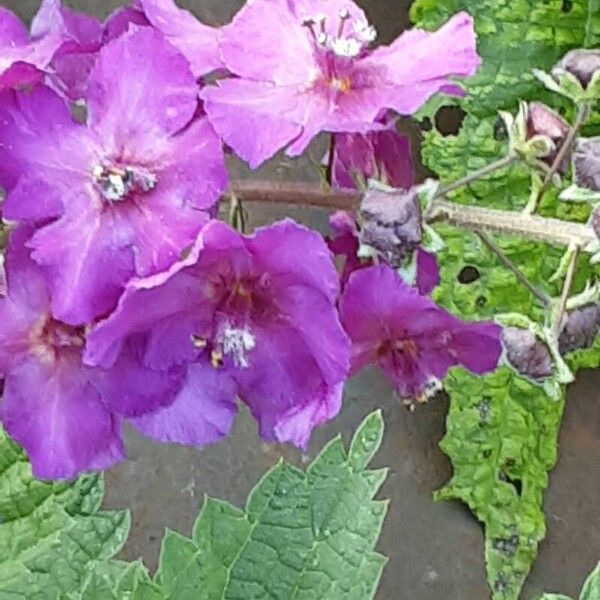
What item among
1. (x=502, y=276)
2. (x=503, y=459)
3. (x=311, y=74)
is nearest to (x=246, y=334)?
(x=311, y=74)

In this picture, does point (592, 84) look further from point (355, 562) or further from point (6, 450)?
point (6, 450)

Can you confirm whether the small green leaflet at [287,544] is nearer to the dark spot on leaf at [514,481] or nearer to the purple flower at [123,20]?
the purple flower at [123,20]

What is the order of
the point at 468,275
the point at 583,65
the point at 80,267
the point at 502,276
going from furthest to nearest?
the point at 468,275, the point at 502,276, the point at 583,65, the point at 80,267

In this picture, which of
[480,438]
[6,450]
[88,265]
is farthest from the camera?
[480,438]

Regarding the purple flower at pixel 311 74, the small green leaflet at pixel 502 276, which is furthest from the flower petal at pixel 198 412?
the small green leaflet at pixel 502 276

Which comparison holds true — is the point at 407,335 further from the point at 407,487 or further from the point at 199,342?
the point at 407,487

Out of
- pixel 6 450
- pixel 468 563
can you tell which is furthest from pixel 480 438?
pixel 6 450
